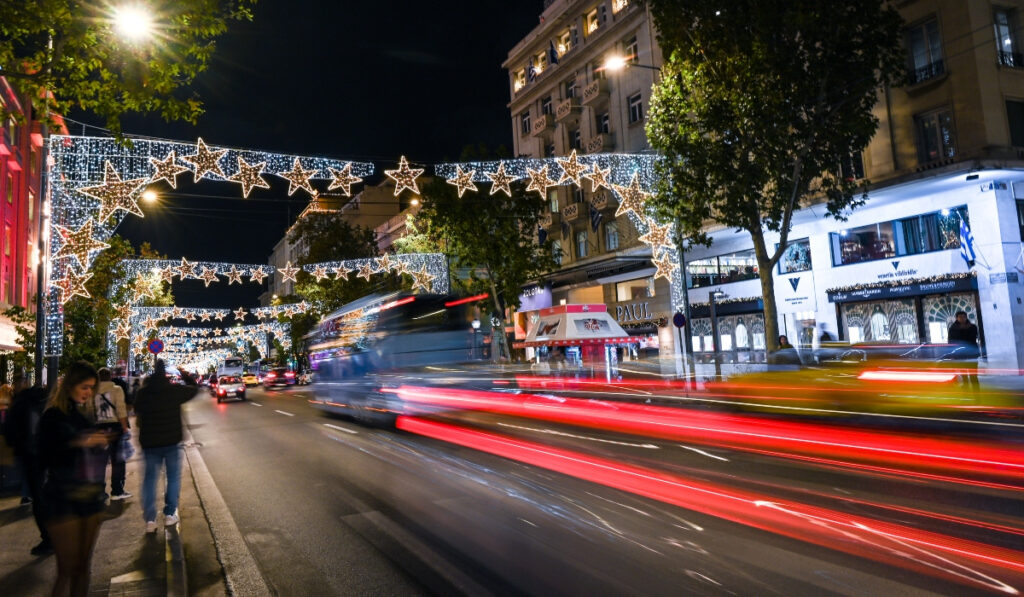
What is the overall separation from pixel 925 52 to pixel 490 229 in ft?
70.9

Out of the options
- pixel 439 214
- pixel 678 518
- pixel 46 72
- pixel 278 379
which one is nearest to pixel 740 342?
pixel 439 214

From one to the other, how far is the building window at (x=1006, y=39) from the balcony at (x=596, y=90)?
20.3 metres

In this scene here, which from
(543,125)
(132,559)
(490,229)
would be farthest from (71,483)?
(543,125)

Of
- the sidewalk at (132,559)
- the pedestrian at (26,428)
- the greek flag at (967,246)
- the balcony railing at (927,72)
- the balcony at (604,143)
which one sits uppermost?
the balcony at (604,143)

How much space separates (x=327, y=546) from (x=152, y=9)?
7718 mm

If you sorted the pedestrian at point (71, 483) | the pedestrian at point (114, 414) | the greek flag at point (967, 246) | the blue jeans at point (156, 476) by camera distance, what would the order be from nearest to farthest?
the pedestrian at point (71, 483) → the blue jeans at point (156, 476) → the pedestrian at point (114, 414) → the greek flag at point (967, 246)

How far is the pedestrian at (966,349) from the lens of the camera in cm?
912

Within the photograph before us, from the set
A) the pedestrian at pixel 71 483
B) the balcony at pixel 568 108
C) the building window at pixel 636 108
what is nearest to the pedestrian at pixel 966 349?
the pedestrian at pixel 71 483

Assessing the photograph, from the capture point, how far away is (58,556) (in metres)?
4.37

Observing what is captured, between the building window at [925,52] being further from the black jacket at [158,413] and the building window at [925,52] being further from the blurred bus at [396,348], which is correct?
the black jacket at [158,413]

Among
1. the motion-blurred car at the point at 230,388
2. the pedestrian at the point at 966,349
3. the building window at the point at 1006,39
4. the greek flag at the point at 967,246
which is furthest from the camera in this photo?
the motion-blurred car at the point at 230,388

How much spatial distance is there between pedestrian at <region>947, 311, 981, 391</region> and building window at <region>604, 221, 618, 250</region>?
82.3 feet

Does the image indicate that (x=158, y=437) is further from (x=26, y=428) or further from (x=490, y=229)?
(x=490, y=229)

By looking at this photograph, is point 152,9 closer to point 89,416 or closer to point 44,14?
point 44,14
